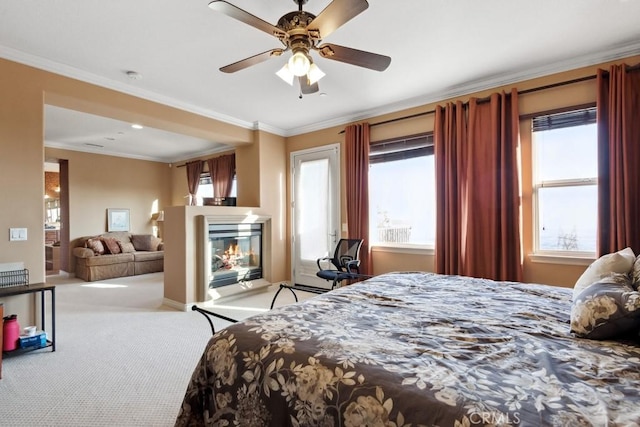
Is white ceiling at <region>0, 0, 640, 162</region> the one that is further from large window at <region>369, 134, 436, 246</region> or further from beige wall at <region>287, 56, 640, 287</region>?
large window at <region>369, 134, 436, 246</region>

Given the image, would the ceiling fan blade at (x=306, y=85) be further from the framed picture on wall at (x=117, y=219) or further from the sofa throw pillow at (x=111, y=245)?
the framed picture on wall at (x=117, y=219)

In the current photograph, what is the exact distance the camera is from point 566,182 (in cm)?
333

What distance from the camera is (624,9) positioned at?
7.97 ft

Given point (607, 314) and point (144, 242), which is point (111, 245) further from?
point (607, 314)

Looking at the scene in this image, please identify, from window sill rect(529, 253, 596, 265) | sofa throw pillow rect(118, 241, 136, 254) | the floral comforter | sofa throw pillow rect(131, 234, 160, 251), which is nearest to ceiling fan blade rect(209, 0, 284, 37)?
the floral comforter

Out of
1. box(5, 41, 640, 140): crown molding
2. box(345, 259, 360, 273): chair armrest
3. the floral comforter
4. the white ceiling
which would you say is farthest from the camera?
box(345, 259, 360, 273): chair armrest

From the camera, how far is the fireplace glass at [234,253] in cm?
468

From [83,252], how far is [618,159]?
8.16m

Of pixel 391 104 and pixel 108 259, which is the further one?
pixel 108 259

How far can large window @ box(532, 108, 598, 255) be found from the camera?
3.20 meters

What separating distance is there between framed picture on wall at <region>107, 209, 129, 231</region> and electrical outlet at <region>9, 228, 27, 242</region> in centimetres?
467

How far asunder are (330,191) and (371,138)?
1.06 m

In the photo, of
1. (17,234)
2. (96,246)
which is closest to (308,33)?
(17,234)

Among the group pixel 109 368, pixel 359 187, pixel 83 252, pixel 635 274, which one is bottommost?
pixel 109 368
